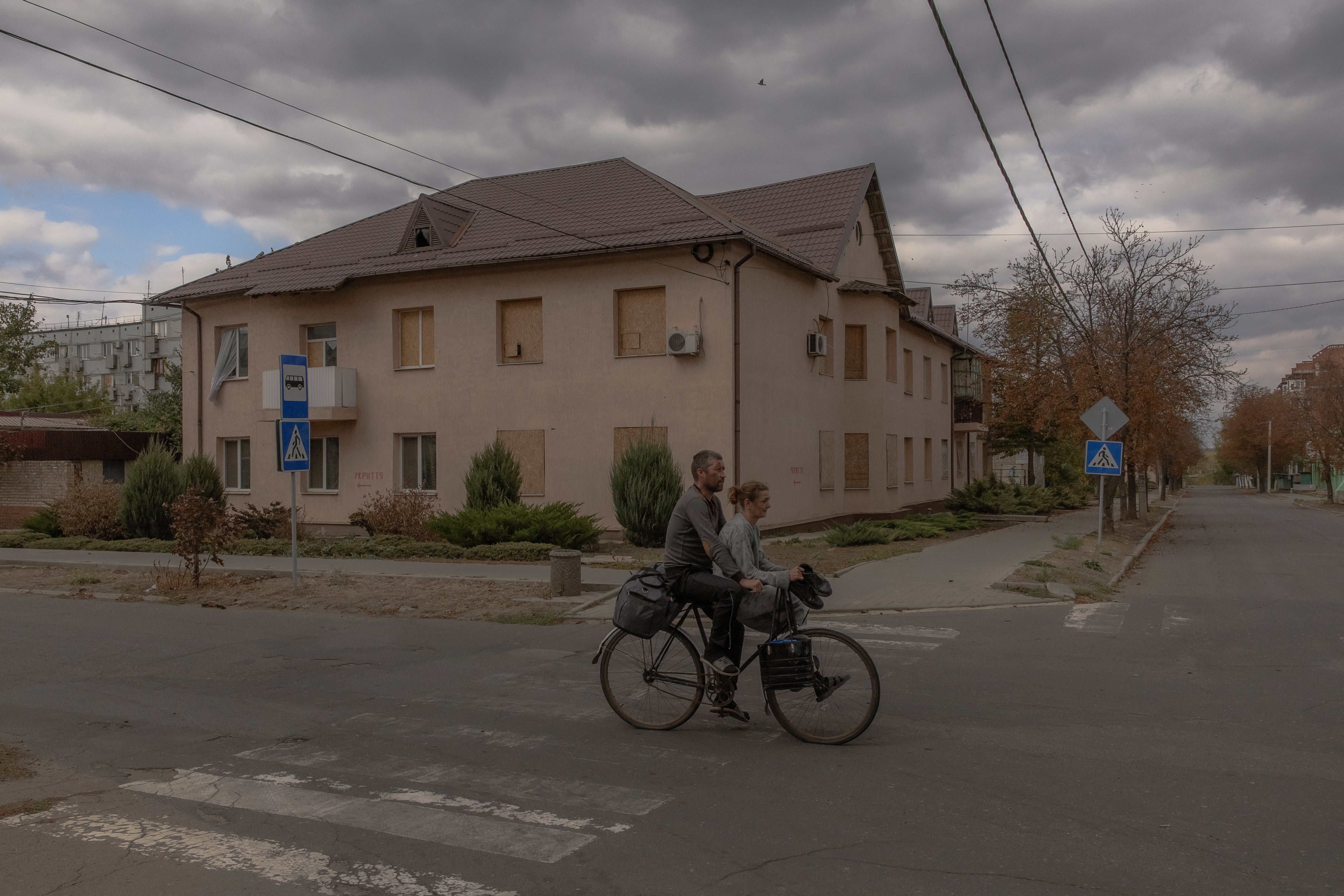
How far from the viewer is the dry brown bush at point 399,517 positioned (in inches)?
840

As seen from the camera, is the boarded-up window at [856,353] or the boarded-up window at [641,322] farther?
the boarded-up window at [856,353]

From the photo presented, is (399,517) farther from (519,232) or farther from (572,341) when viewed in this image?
(519,232)

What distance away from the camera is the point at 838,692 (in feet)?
20.5

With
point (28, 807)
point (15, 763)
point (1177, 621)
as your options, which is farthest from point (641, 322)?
point (28, 807)

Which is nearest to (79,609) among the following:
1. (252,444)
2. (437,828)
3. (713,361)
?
(437,828)

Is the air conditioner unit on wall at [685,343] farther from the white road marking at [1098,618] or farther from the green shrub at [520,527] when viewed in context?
the white road marking at [1098,618]

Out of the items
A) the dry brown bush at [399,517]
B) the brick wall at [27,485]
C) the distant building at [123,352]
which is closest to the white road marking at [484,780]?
the dry brown bush at [399,517]

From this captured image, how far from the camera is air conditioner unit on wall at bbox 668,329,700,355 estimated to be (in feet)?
70.6

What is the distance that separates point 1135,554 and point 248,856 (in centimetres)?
1951

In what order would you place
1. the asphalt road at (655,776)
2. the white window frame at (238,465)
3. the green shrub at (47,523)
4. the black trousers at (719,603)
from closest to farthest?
the asphalt road at (655,776) → the black trousers at (719,603) → the green shrub at (47,523) → the white window frame at (238,465)

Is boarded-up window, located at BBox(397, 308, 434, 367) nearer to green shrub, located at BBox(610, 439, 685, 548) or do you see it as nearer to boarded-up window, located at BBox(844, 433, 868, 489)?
green shrub, located at BBox(610, 439, 685, 548)

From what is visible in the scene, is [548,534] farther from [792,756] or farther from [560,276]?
[792,756]

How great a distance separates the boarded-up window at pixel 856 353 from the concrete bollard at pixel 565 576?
16322 millimetres

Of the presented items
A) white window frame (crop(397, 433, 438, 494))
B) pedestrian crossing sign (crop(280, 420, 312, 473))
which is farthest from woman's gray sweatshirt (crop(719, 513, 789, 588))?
white window frame (crop(397, 433, 438, 494))
